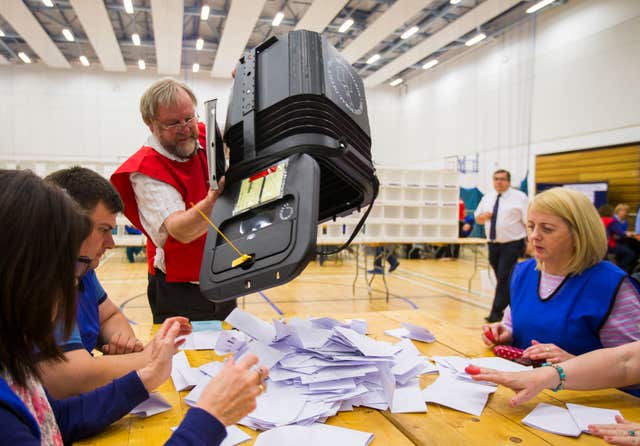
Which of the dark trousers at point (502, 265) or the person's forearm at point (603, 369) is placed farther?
the dark trousers at point (502, 265)

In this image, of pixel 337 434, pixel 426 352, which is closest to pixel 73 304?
pixel 337 434

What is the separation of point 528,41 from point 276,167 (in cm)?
904

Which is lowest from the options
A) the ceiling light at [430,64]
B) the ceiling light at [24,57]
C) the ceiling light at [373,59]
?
the ceiling light at [24,57]

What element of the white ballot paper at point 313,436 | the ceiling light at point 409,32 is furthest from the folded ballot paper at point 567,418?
the ceiling light at point 409,32

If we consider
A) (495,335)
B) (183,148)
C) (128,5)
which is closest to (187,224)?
(183,148)

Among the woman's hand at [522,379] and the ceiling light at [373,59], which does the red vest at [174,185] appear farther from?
the ceiling light at [373,59]

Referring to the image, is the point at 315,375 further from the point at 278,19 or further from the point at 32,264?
the point at 278,19

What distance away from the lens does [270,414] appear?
88 centimetres

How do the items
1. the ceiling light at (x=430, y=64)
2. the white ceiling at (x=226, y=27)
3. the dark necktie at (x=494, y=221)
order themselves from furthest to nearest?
1. the ceiling light at (x=430, y=64)
2. the white ceiling at (x=226, y=27)
3. the dark necktie at (x=494, y=221)

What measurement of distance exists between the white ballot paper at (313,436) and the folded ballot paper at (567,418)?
1.17 ft

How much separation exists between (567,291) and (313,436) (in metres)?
0.99

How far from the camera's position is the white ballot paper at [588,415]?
0.93 meters

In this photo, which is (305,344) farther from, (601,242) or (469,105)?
(469,105)

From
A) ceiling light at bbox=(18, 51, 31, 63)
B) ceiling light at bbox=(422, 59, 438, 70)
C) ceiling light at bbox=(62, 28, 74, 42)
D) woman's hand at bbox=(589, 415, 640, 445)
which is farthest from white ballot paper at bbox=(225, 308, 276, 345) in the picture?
ceiling light at bbox=(422, 59, 438, 70)
